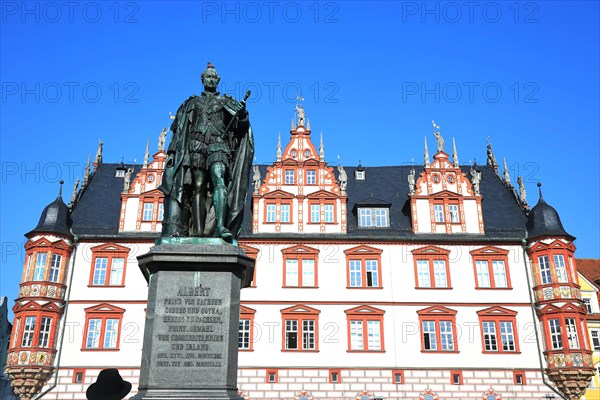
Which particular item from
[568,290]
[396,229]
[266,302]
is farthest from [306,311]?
[568,290]

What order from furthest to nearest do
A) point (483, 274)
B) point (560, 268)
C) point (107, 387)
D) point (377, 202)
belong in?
point (377, 202) → point (483, 274) → point (560, 268) → point (107, 387)

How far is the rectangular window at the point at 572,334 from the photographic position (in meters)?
26.9

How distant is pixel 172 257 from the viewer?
732cm

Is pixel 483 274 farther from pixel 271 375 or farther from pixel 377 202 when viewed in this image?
pixel 271 375

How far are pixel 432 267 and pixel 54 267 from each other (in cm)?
1914

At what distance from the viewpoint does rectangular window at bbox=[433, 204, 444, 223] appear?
29.9m

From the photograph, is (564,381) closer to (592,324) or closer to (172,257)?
(592,324)

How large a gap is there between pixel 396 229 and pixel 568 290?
8.91 metres

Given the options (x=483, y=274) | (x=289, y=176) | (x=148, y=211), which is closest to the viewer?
(x=483, y=274)

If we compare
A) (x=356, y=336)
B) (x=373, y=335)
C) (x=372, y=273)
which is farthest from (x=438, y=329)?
(x=372, y=273)

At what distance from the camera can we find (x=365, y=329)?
27.6 metres

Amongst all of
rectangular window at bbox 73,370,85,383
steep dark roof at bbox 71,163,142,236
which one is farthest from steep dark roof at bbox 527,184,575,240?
rectangular window at bbox 73,370,85,383

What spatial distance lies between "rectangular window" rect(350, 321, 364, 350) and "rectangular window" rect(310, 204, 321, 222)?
A: 561cm

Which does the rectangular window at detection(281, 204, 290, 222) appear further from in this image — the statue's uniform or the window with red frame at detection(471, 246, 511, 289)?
the statue's uniform
